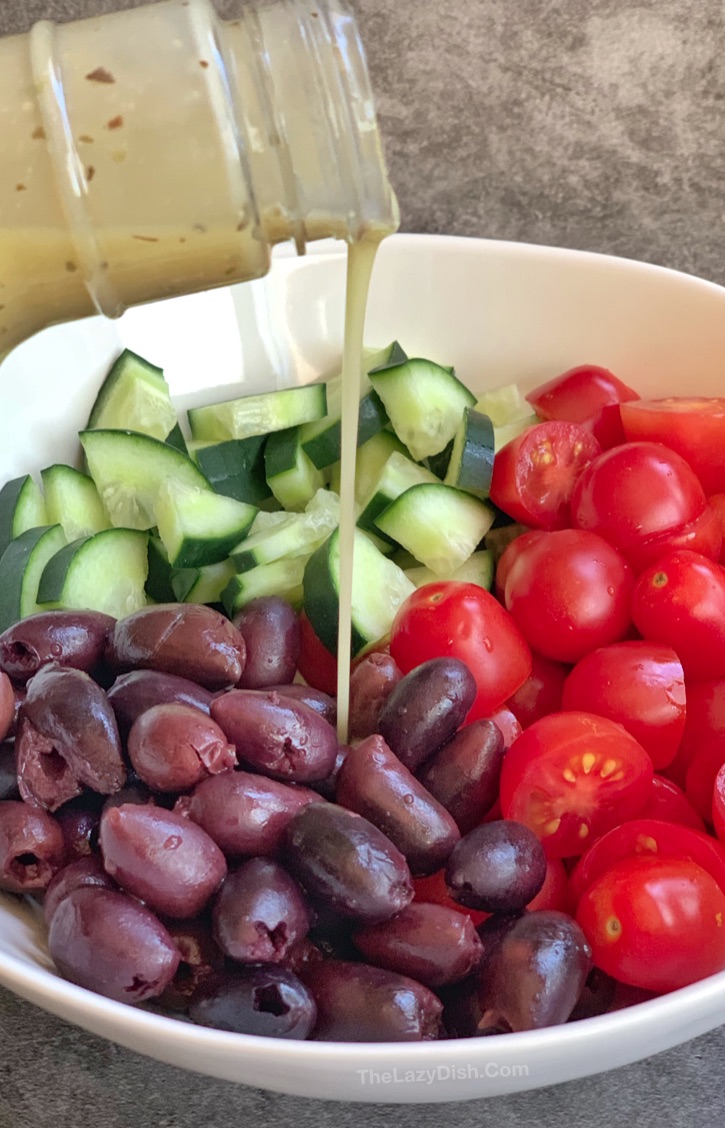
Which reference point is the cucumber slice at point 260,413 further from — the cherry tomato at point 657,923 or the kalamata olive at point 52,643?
the cherry tomato at point 657,923

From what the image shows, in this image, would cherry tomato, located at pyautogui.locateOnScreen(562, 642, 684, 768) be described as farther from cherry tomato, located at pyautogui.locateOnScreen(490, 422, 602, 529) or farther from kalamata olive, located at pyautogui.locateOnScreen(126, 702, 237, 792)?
kalamata olive, located at pyautogui.locateOnScreen(126, 702, 237, 792)

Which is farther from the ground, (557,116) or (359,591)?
(557,116)

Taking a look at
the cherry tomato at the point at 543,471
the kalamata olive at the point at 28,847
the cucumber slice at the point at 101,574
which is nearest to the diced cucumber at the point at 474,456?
the cherry tomato at the point at 543,471

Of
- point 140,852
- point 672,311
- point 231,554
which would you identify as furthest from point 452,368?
point 140,852

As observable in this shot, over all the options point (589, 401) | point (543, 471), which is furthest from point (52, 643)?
point (589, 401)

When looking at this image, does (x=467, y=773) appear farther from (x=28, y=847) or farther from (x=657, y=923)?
(x=28, y=847)

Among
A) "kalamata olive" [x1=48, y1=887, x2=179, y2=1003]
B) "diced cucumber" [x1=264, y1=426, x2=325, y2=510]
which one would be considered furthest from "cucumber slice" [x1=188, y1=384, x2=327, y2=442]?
"kalamata olive" [x1=48, y1=887, x2=179, y2=1003]

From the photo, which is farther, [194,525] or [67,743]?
[194,525]
